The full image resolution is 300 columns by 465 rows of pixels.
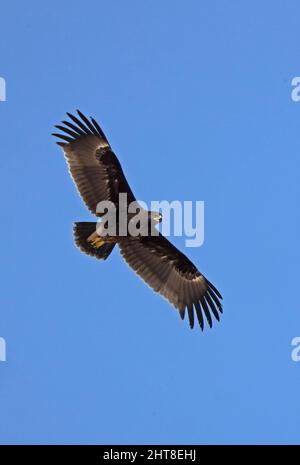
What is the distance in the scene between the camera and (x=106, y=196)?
16625 mm

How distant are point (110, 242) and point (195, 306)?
1.78 meters

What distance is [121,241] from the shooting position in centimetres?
1712

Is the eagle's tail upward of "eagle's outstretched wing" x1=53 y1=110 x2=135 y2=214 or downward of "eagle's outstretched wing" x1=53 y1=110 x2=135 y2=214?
downward

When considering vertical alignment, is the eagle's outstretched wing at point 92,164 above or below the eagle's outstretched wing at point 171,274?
above

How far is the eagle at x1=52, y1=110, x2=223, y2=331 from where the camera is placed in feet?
54.4

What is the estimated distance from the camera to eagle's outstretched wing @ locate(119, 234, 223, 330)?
674 inches

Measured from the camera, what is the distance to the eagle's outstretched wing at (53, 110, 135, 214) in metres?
16.6

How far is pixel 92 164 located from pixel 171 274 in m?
2.31

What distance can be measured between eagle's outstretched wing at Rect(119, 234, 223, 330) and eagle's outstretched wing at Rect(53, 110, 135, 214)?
0.92 m

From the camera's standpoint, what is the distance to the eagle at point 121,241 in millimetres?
16578

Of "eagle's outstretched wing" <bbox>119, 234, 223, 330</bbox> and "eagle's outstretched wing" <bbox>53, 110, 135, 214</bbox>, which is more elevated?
"eagle's outstretched wing" <bbox>53, 110, 135, 214</bbox>

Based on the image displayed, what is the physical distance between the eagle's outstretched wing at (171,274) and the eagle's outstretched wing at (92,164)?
3.01 ft
